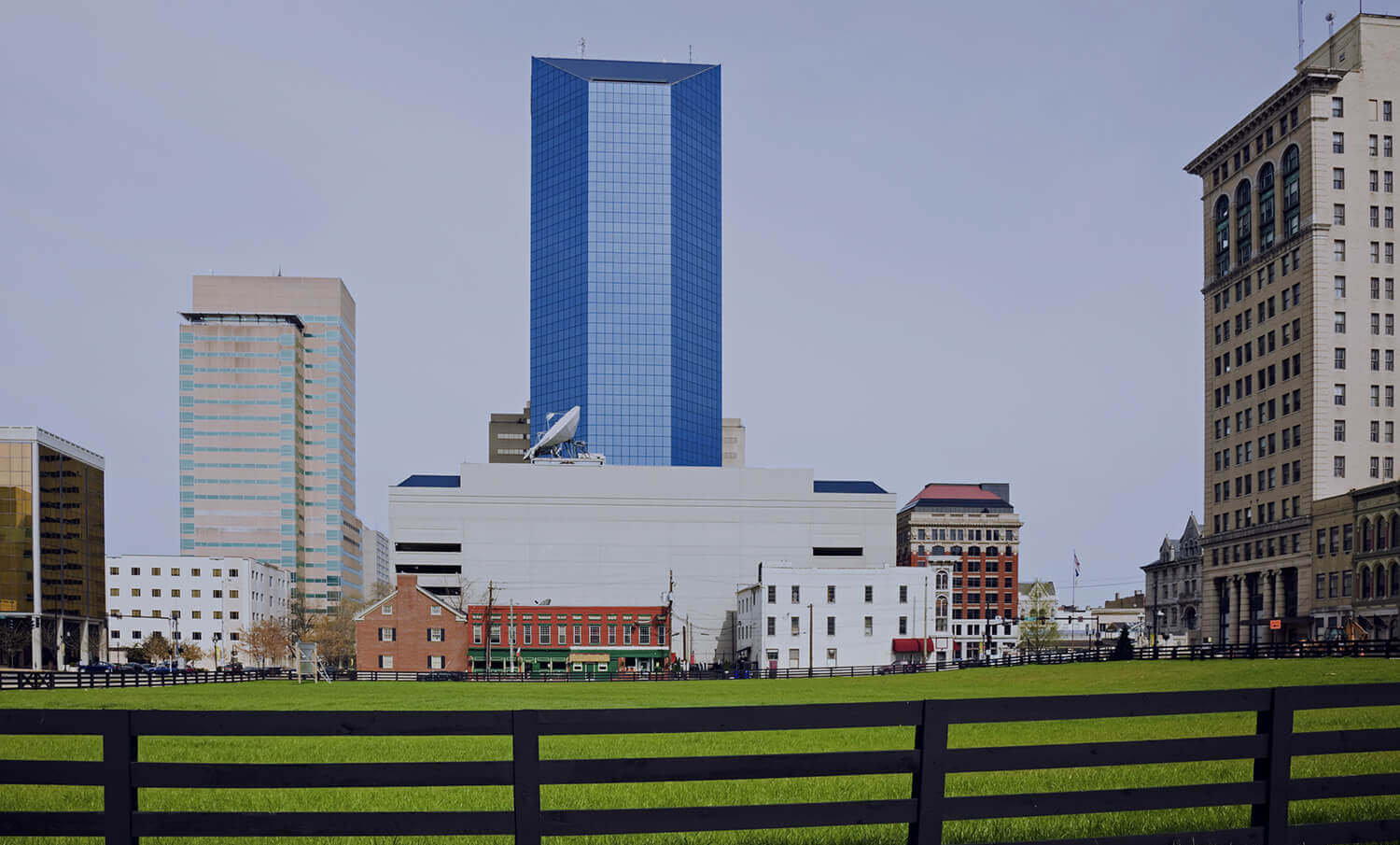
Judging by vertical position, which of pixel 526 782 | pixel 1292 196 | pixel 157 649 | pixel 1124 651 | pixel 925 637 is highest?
pixel 1292 196

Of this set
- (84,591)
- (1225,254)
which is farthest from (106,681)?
(1225,254)

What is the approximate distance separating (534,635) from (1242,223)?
89852 mm

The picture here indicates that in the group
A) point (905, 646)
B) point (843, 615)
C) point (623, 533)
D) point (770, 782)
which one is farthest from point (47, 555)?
point (770, 782)

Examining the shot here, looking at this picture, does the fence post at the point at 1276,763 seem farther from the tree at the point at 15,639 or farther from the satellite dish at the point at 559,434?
the tree at the point at 15,639

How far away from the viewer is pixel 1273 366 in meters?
125

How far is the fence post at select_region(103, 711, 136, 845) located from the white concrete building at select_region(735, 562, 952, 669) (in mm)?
119984

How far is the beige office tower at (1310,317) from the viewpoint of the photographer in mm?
116438

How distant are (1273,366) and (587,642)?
3081 inches

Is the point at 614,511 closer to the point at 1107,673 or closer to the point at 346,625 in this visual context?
→ the point at 346,625

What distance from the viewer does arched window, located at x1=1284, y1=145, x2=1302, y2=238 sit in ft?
399

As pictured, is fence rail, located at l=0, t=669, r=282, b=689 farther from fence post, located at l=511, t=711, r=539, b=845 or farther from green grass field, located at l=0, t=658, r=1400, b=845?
fence post, located at l=511, t=711, r=539, b=845

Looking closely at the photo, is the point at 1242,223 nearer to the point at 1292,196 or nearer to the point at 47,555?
the point at 1292,196

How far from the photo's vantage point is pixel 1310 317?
11769cm

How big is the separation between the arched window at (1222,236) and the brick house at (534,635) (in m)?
73.7
